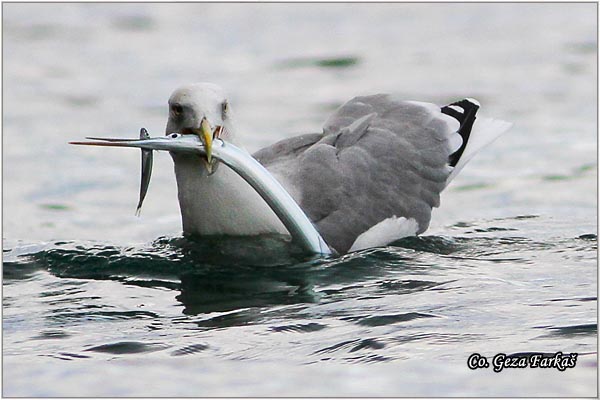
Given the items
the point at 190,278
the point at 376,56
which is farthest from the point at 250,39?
the point at 190,278

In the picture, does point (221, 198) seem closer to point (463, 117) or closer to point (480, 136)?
point (463, 117)

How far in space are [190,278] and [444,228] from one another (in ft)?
7.16

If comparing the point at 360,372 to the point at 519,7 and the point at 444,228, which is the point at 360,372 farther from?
the point at 519,7

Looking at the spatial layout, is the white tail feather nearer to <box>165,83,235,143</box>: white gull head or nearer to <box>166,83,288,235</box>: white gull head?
<box>166,83,288,235</box>: white gull head

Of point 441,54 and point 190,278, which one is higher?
point 441,54

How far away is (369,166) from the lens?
8.82 meters

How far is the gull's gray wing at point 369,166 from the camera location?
8.55 meters

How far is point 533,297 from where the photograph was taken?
24.8ft

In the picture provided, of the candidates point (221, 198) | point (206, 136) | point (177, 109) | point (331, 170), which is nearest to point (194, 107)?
point (177, 109)

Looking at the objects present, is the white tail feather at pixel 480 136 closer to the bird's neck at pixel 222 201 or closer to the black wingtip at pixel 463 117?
the black wingtip at pixel 463 117

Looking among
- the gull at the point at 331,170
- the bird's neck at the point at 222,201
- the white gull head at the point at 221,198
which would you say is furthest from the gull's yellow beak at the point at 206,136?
the bird's neck at the point at 222,201

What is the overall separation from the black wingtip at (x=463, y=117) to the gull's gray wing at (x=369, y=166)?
3.1 inches

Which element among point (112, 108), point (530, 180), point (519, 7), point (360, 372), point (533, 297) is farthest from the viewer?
point (519, 7)

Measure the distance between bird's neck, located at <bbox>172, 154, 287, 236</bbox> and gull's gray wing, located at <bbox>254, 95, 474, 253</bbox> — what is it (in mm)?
249
